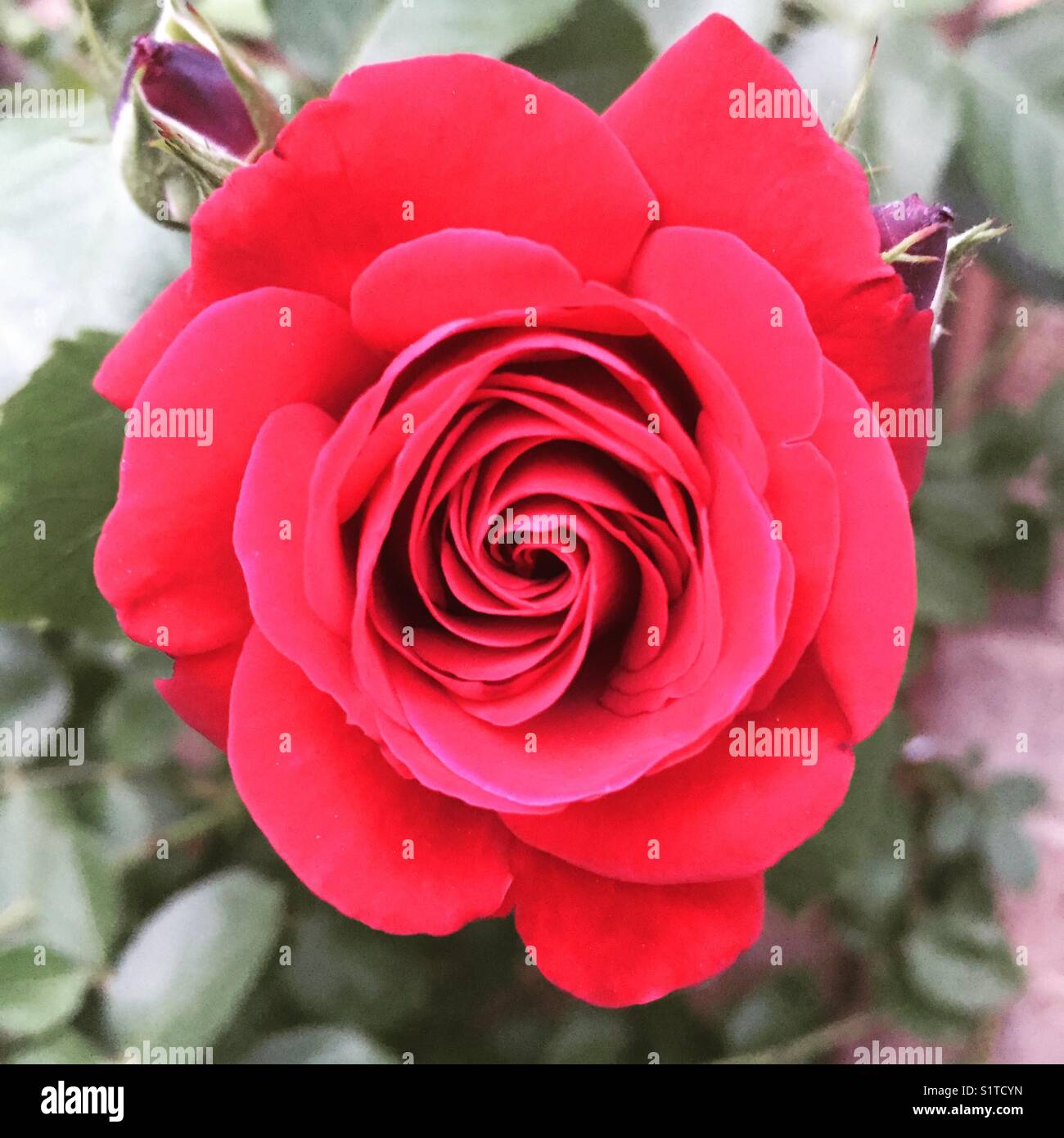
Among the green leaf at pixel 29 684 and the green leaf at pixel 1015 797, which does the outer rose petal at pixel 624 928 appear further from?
the green leaf at pixel 1015 797

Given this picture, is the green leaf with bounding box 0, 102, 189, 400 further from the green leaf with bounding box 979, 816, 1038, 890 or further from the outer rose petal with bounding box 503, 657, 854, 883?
the green leaf with bounding box 979, 816, 1038, 890

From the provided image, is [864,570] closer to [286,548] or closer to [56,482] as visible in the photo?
[286,548]

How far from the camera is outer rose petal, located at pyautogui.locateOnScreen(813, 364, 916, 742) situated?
0.85 ft

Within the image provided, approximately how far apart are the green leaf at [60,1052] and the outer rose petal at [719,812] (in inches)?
10.8

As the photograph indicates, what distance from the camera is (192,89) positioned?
33 cm

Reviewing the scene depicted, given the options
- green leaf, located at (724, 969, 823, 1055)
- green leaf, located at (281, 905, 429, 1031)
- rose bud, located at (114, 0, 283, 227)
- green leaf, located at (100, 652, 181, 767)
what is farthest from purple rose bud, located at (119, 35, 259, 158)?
green leaf, located at (724, 969, 823, 1055)

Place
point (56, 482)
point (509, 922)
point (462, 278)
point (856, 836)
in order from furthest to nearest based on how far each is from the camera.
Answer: point (509, 922) < point (856, 836) < point (56, 482) < point (462, 278)

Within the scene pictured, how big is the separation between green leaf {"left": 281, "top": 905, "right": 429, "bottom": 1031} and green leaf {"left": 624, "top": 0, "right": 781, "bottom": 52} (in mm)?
524

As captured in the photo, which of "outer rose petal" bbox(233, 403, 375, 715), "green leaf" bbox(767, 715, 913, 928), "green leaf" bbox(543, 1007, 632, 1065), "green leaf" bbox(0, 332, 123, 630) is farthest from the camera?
"green leaf" bbox(543, 1007, 632, 1065)

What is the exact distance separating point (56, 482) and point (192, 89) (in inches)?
6.6

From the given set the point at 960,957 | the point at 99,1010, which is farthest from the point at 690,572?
the point at 960,957

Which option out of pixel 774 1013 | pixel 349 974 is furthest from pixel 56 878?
pixel 774 1013

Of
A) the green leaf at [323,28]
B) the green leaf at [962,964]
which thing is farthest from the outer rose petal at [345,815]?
the green leaf at [962,964]

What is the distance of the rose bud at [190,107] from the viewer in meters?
0.33
